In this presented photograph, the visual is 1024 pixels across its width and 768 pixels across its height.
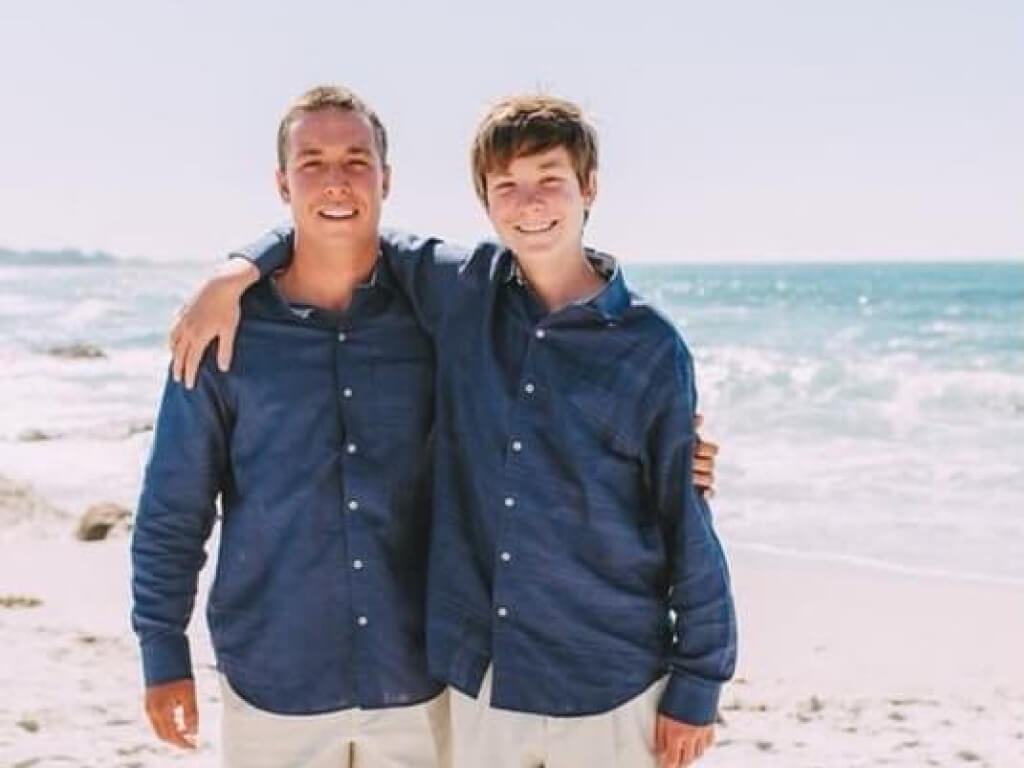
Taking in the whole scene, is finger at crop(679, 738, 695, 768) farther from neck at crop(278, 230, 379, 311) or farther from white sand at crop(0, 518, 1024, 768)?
white sand at crop(0, 518, 1024, 768)

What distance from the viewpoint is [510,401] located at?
2.88 metres

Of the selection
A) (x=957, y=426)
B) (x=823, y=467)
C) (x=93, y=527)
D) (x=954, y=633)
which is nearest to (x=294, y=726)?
(x=954, y=633)

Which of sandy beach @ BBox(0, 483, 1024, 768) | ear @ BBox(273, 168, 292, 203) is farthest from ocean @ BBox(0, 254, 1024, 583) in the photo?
sandy beach @ BBox(0, 483, 1024, 768)

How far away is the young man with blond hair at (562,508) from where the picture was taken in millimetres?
2867

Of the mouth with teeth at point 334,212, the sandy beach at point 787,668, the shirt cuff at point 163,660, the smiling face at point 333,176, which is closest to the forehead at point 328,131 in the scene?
the smiling face at point 333,176

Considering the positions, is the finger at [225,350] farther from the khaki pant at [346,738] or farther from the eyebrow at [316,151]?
the khaki pant at [346,738]

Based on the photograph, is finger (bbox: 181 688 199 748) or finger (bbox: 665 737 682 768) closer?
finger (bbox: 665 737 682 768)

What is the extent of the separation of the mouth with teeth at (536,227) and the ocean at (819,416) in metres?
0.41

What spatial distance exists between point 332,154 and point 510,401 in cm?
60

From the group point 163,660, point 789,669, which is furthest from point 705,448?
point 789,669

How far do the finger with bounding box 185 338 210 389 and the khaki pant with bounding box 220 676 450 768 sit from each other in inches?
25.2

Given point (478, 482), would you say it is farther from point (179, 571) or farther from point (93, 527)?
point (93, 527)

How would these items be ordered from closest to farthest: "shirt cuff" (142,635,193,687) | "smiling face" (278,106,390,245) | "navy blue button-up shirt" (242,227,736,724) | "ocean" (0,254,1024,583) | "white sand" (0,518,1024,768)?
"navy blue button-up shirt" (242,227,736,724) < "smiling face" (278,106,390,245) < "shirt cuff" (142,635,193,687) < "white sand" (0,518,1024,768) < "ocean" (0,254,1024,583)

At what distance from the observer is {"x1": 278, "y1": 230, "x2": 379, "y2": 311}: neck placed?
3014 mm
